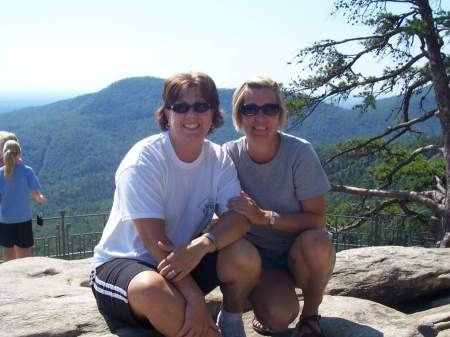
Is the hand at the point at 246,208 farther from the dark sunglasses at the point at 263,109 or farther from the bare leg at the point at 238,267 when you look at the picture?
the dark sunglasses at the point at 263,109

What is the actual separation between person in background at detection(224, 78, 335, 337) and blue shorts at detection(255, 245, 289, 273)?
1 centimetres

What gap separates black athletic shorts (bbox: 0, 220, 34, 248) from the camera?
6902mm

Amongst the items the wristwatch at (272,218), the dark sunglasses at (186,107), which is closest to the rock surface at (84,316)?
the wristwatch at (272,218)

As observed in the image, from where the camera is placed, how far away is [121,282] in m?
2.87

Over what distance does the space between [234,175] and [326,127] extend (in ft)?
398

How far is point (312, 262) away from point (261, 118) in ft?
3.11

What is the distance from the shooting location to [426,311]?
4.59 m

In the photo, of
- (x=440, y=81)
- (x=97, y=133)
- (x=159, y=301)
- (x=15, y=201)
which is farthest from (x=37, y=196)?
(x=97, y=133)

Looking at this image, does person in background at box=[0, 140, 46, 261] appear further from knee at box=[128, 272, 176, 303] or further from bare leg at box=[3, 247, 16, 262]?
knee at box=[128, 272, 176, 303]

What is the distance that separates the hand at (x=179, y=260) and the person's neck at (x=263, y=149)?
84cm

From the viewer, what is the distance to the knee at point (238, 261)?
3.05m

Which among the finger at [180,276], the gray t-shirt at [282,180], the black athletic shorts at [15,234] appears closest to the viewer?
the finger at [180,276]

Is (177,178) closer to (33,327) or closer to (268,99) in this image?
(268,99)

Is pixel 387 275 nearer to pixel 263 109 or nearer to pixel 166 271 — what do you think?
pixel 263 109
